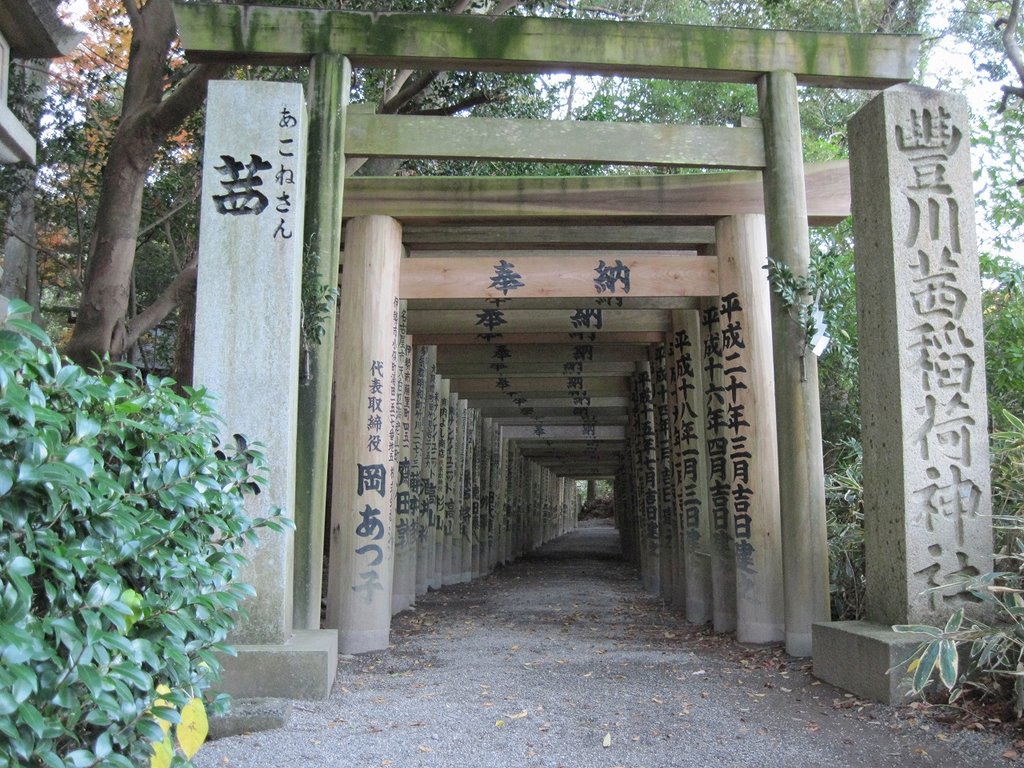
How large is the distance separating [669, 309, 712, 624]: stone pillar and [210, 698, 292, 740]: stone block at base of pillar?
5.35 m

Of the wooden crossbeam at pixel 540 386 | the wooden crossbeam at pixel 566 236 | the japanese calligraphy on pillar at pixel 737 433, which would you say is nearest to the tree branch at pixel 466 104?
the wooden crossbeam at pixel 566 236

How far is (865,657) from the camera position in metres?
4.88

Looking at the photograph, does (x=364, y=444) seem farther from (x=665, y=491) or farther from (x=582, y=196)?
(x=665, y=491)

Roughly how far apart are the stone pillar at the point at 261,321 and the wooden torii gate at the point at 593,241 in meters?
0.33

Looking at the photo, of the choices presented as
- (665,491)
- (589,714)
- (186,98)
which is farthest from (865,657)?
(186,98)

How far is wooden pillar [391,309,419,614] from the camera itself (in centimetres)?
980

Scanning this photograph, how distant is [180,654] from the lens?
245 centimetres

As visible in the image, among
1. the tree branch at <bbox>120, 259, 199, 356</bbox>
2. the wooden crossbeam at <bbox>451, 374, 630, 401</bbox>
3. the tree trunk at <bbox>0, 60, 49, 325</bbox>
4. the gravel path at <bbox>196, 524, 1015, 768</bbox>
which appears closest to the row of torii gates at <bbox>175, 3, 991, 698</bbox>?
the gravel path at <bbox>196, 524, 1015, 768</bbox>

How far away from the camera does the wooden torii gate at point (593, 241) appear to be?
620 centimetres

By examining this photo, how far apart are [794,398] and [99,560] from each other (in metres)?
5.21

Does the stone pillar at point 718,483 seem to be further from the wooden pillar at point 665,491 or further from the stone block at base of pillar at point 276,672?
the stone block at base of pillar at point 276,672

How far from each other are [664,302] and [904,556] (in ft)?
15.3

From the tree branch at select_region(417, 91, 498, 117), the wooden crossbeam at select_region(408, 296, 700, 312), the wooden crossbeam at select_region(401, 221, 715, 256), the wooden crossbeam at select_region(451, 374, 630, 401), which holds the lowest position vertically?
the wooden crossbeam at select_region(451, 374, 630, 401)

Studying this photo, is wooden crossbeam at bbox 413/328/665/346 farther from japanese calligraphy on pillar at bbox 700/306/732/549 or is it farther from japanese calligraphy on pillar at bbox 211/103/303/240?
japanese calligraphy on pillar at bbox 211/103/303/240
